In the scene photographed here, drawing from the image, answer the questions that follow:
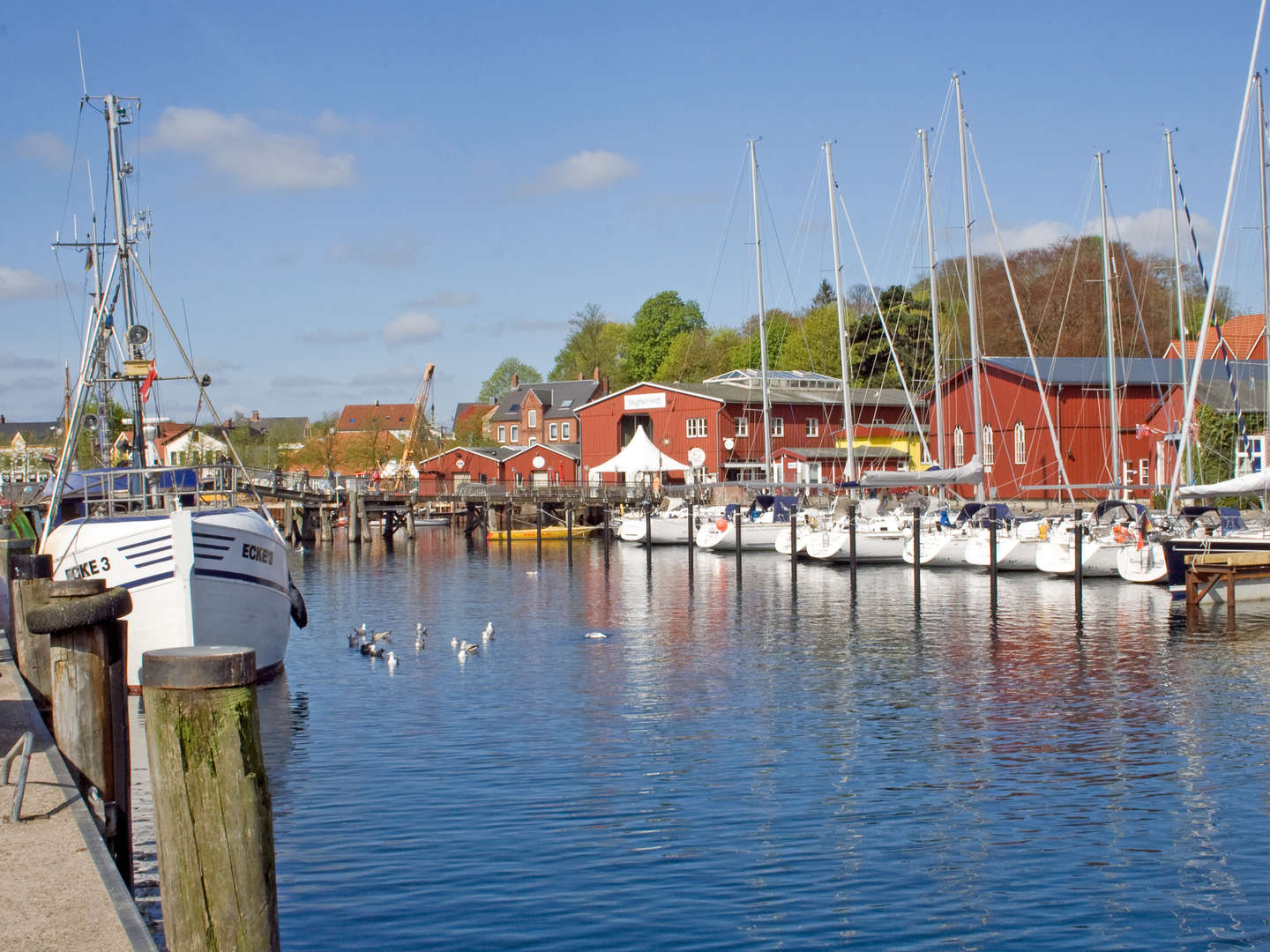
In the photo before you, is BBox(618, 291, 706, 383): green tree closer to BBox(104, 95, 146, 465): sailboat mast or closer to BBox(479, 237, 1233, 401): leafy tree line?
BBox(479, 237, 1233, 401): leafy tree line

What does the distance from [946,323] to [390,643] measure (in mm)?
77185

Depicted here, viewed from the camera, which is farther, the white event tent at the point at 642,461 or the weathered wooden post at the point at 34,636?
the white event tent at the point at 642,461

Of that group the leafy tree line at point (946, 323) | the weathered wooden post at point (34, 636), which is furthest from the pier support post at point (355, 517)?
the weathered wooden post at point (34, 636)

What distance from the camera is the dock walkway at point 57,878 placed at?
7.29 meters

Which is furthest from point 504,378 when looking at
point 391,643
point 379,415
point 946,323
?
point 391,643

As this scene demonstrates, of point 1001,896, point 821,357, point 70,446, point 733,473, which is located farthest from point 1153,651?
point 821,357

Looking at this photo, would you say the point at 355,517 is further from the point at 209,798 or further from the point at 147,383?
the point at 209,798

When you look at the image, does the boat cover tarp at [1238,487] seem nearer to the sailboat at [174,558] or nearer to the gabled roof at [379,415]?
the sailboat at [174,558]

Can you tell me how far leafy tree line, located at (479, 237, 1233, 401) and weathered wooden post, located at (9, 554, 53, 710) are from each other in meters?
56.5

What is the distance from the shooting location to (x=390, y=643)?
30203 millimetres

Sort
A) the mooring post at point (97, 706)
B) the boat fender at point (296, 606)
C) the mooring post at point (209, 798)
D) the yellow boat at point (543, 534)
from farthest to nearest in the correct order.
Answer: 1. the yellow boat at point (543, 534)
2. the boat fender at point (296, 606)
3. the mooring post at point (97, 706)
4. the mooring post at point (209, 798)

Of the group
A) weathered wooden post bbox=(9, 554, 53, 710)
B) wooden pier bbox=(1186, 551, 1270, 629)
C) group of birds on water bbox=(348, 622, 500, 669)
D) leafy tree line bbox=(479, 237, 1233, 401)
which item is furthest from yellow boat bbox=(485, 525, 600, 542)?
weathered wooden post bbox=(9, 554, 53, 710)

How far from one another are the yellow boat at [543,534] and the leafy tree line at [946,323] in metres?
18.2

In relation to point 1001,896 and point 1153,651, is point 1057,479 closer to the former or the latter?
point 1153,651
